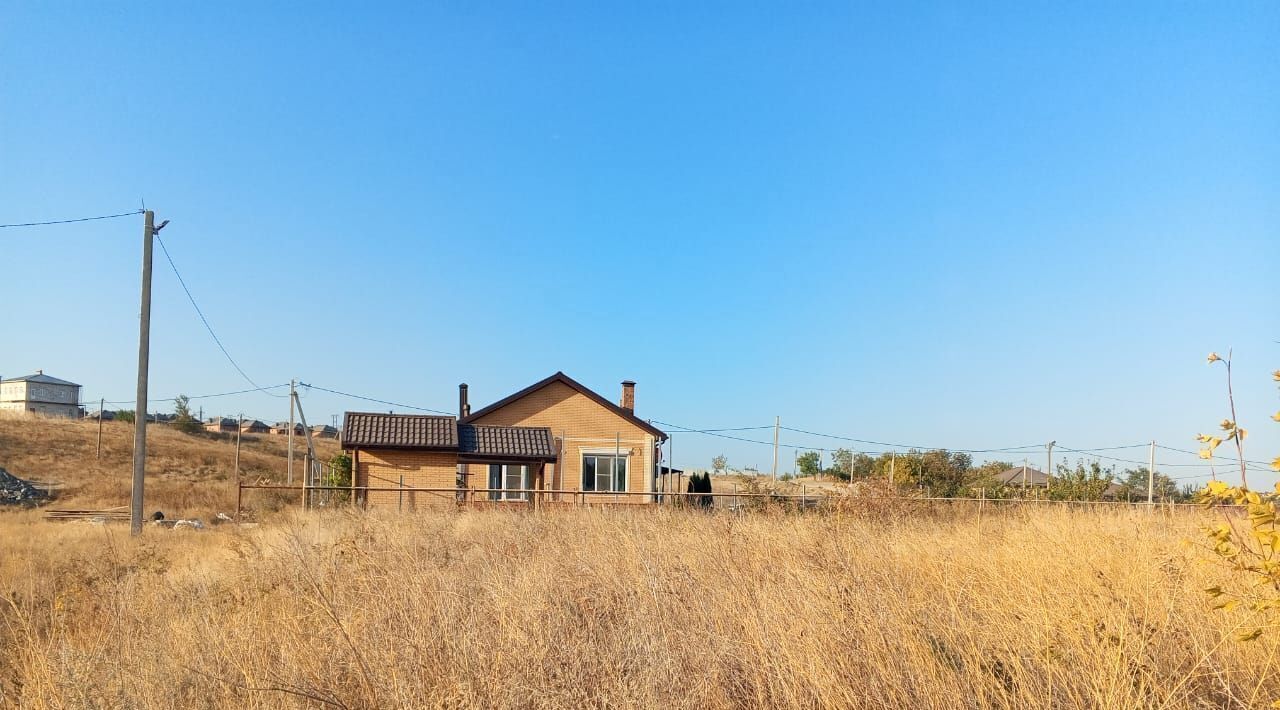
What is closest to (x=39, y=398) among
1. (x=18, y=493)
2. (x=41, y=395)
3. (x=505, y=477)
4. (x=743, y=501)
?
(x=41, y=395)

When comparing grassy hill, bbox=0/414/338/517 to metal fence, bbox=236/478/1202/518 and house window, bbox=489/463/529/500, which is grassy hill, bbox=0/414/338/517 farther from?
metal fence, bbox=236/478/1202/518

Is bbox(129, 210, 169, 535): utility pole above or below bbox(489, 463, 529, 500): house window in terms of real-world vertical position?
above

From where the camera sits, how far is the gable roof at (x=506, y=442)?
84.6 feet

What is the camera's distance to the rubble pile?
2603cm

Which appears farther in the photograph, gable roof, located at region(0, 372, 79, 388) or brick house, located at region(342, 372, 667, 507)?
gable roof, located at region(0, 372, 79, 388)

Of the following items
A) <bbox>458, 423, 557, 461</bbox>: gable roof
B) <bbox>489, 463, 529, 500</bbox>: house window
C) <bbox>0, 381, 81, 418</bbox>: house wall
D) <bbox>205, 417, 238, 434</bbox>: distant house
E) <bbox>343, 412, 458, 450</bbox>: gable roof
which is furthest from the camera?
<bbox>0, 381, 81, 418</bbox>: house wall

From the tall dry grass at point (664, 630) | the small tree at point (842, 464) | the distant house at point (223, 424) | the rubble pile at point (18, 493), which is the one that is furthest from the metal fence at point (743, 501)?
the distant house at point (223, 424)

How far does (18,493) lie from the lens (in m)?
26.8

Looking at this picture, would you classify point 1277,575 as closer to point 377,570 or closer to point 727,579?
point 727,579

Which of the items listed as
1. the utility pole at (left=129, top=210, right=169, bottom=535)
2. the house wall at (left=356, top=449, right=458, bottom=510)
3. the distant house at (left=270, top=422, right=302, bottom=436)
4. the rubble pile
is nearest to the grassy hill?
the rubble pile

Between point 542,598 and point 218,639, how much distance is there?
203cm

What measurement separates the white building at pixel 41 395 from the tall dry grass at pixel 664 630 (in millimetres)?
A: 73825

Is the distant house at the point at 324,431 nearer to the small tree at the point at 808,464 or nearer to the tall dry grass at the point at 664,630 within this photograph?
the small tree at the point at 808,464

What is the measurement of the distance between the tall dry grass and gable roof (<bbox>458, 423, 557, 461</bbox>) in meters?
16.7
